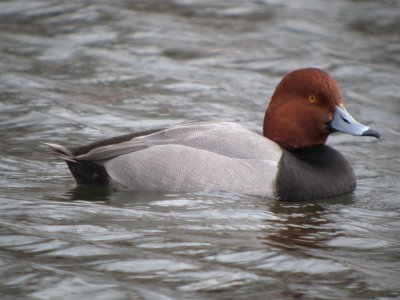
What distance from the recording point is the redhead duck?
6.51 meters

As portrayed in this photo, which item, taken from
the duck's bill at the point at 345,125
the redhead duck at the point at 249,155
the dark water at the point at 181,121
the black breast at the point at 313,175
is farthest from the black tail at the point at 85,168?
the duck's bill at the point at 345,125

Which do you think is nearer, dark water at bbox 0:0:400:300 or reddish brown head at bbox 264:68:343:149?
dark water at bbox 0:0:400:300

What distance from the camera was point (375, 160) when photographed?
26.5 ft

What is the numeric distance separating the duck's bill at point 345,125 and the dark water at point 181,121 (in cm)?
50

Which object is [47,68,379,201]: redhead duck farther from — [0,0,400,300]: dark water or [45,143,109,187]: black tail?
[0,0,400,300]: dark water

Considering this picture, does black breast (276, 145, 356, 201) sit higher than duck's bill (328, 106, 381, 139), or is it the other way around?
duck's bill (328, 106, 381, 139)

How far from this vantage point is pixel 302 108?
6.89 m

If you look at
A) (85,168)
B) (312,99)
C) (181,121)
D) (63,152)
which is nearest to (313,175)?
(312,99)

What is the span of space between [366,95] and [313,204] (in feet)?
12.5

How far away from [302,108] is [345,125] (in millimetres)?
340

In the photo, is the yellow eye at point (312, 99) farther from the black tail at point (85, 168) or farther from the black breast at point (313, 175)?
the black tail at point (85, 168)

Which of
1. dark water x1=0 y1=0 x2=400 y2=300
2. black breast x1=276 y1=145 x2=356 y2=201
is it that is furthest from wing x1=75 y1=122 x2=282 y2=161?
dark water x1=0 y1=0 x2=400 y2=300

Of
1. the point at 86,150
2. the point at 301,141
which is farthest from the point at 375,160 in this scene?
the point at 86,150

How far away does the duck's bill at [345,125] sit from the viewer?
266 inches
